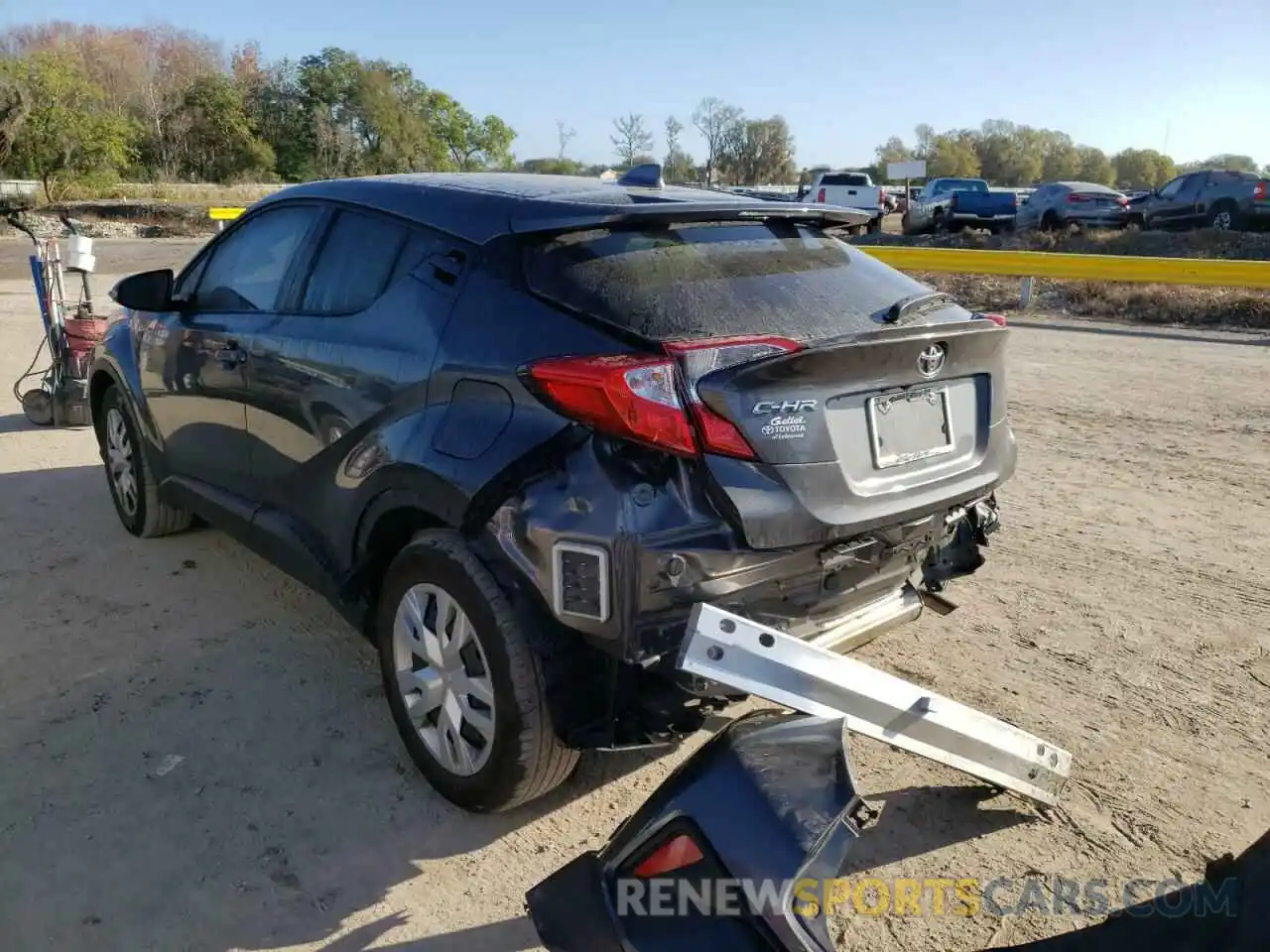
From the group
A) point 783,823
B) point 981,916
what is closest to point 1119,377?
point 981,916

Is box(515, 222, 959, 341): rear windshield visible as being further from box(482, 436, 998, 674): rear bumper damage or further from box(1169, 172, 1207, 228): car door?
box(1169, 172, 1207, 228): car door

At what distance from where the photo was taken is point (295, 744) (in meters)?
3.38

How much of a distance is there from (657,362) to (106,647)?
2.85m

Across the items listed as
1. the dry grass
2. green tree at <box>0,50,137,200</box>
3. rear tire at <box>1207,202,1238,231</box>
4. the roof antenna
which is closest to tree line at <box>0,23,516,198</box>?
green tree at <box>0,50,137,200</box>

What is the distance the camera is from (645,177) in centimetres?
367

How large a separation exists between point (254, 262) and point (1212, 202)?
24400mm

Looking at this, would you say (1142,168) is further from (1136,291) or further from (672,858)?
(672,858)

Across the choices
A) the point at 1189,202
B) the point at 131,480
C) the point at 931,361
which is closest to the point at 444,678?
the point at 931,361

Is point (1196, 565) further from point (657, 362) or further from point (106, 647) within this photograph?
point (106, 647)

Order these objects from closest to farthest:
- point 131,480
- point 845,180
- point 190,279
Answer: point 190,279, point 131,480, point 845,180

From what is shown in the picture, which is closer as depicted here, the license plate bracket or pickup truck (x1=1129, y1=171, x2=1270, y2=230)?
the license plate bracket

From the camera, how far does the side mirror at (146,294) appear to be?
4.53 meters

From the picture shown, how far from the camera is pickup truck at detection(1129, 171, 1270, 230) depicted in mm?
22062

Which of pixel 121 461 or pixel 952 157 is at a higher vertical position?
pixel 952 157
